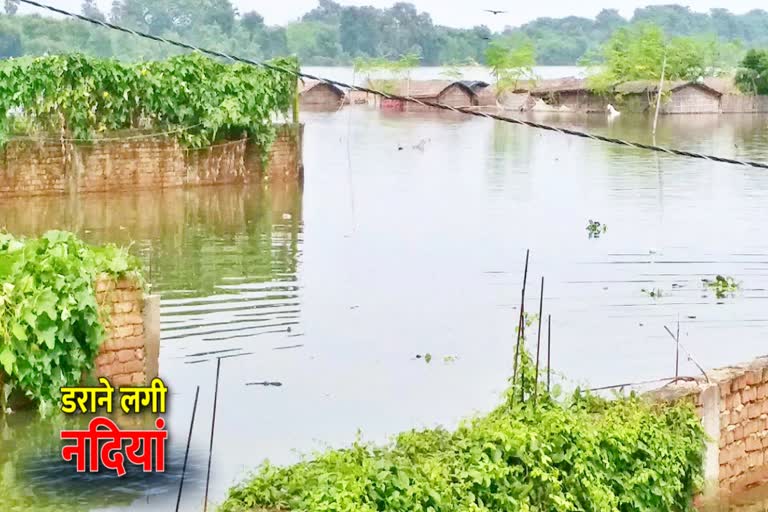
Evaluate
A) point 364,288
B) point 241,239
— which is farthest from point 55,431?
point 241,239

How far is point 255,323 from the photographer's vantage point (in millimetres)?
16172

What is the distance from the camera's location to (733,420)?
10539 mm

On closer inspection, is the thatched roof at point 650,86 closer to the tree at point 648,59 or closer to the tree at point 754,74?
the tree at point 648,59

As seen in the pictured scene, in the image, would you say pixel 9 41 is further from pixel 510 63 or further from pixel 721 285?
pixel 721 285

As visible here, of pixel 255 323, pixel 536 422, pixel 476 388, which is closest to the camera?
pixel 536 422

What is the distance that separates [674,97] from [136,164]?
51043mm

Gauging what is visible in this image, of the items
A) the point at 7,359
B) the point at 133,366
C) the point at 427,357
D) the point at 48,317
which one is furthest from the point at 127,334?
the point at 427,357

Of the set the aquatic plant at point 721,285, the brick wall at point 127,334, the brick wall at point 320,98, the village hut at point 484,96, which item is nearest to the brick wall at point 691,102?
the village hut at point 484,96

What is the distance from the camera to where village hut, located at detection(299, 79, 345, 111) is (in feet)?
271

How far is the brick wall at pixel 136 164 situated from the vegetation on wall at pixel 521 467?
59.6ft

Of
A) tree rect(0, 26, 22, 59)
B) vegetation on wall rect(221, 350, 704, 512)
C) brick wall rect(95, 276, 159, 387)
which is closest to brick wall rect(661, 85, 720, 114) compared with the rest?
tree rect(0, 26, 22, 59)

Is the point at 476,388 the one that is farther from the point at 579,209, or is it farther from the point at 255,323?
the point at 579,209

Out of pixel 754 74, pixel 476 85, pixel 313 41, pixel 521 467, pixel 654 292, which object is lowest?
pixel 654 292

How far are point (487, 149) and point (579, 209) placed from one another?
1931 cm
